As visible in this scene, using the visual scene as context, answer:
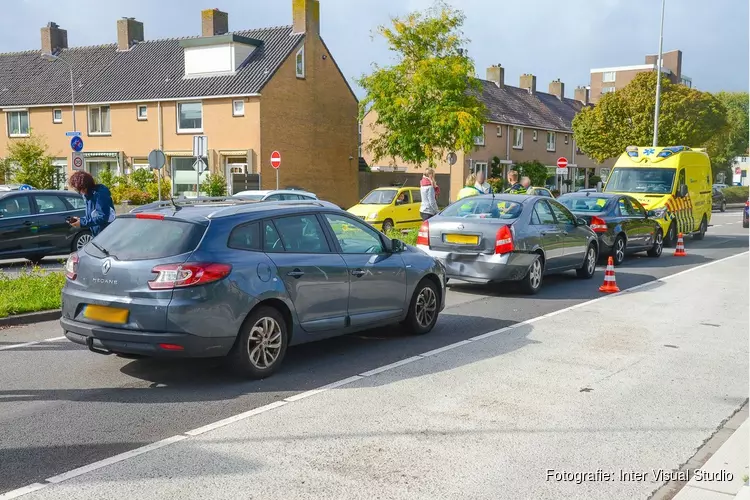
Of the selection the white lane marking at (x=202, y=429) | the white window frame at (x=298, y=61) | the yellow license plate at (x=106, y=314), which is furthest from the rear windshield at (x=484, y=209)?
the white window frame at (x=298, y=61)

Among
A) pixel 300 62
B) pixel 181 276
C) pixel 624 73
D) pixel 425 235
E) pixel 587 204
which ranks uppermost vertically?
pixel 624 73

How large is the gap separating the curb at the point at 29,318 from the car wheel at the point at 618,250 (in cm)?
1117

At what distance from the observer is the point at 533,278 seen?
11.7 metres

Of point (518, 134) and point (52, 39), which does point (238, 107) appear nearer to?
point (52, 39)

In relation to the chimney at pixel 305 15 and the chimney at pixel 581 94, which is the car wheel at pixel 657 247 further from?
the chimney at pixel 581 94

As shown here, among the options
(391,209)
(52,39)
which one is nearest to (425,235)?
(391,209)

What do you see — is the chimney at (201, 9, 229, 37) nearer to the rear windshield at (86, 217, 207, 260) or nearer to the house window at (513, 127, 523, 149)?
the house window at (513, 127, 523, 149)

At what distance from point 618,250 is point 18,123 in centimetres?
3720

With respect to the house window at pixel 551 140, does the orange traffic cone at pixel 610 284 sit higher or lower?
lower

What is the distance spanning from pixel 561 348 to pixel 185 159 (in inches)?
1239

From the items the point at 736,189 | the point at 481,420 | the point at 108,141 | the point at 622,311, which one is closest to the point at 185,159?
the point at 108,141

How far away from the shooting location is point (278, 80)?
115 feet

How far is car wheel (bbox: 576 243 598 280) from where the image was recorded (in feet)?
44.5

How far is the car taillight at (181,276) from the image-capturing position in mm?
5898
